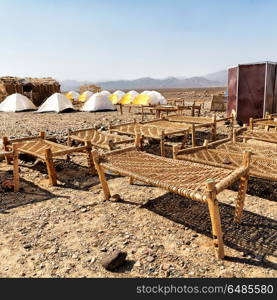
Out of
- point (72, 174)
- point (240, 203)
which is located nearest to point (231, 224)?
point (240, 203)

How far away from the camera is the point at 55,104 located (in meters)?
20.7

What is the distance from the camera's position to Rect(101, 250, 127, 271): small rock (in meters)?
3.22

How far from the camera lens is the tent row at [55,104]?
2069 cm

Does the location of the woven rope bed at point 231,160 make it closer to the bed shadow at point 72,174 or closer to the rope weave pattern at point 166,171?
A: the rope weave pattern at point 166,171

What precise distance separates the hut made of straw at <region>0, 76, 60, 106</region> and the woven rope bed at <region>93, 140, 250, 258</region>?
22996 mm

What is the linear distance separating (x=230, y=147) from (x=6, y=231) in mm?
5016

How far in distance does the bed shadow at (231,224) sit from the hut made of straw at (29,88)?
2397cm

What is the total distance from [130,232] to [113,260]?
33.4 inches

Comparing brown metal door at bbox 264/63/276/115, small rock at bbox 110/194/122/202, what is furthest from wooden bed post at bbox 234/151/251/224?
brown metal door at bbox 264/63/276/115

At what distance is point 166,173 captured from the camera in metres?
4.46

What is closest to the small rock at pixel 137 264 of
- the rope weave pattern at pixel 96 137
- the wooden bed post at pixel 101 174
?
the wooden bed post at pixel 101 174

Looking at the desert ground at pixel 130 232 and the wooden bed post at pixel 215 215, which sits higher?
the wooden bed post at pixel 215 215
